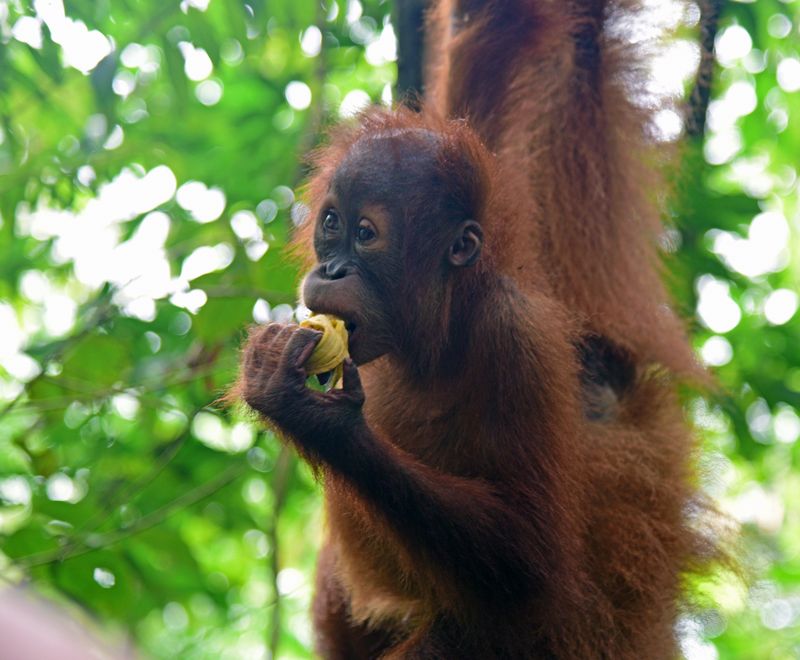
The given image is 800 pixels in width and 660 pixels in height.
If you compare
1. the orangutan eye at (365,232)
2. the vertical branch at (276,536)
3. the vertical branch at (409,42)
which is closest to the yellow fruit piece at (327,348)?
the orangutan eye at (365,232)

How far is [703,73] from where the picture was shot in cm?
448

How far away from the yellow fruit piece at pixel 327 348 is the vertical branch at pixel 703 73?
7.12 feet

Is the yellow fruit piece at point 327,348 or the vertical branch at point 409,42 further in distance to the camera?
the vertical branch at point 409,42

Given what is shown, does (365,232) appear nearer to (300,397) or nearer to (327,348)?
(327,348)

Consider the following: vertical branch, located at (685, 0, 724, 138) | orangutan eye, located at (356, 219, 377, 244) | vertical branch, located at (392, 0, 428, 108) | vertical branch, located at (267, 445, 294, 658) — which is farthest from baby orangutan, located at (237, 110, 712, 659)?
vertical branch, located at (685, 0, 724, 138)

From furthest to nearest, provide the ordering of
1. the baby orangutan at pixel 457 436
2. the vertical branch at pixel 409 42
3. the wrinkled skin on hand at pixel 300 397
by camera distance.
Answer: the vertical branch at pixel 409 42
the baby orangutan at pixel 457 436
the wrinkled skin on hand at pixel 300 397

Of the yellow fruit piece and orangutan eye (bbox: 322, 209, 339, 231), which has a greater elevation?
orangutan eye (bbox: 322, 209, 339, 231)

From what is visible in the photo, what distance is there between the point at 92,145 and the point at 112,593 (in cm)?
186

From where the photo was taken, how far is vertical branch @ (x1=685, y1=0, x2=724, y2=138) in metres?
4.36

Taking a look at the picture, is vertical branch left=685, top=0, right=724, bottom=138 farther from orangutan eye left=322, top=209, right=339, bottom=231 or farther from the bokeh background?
orangutan eye left=322, top=209, right=339, bottom=231

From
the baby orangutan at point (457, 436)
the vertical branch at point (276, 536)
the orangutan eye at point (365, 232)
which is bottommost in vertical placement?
the vertical branch at point (276, 536)

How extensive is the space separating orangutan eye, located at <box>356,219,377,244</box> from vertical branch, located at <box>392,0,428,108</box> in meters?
1.08

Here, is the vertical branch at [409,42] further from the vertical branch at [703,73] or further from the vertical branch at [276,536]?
the vertical branch at [276,536]

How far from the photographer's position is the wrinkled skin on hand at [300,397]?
293 cm
